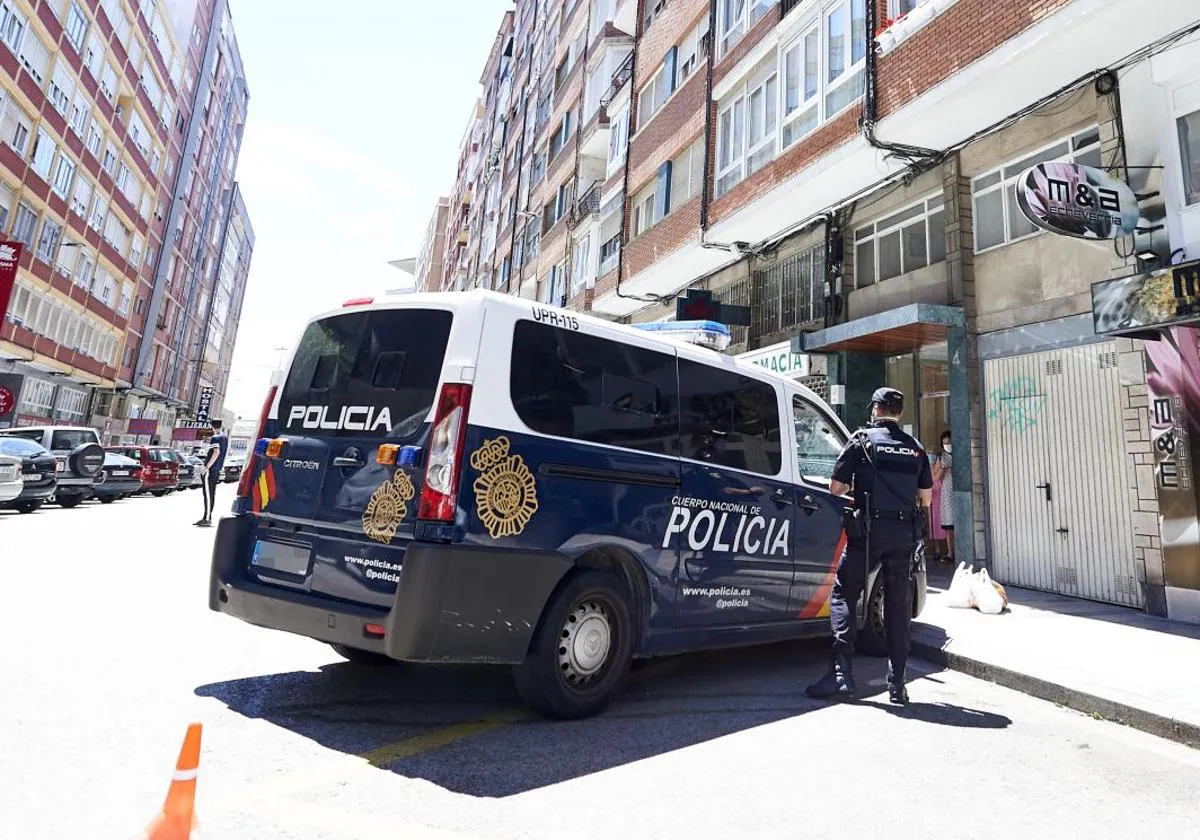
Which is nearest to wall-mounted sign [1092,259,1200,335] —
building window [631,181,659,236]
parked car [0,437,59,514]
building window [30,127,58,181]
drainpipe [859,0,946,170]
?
drainpipe [859,0,946,170]

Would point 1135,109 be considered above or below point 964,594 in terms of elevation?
above

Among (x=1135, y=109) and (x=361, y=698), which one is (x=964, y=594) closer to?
(x=1135, y=109)

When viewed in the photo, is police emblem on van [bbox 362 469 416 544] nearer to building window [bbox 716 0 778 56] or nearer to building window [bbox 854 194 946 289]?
building window [bbox 854 194 946 289]

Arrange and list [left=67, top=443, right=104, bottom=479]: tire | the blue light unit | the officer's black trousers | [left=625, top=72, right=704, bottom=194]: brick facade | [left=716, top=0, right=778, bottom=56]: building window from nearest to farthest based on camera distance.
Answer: the officer's black trousers
the blue light unit
[left=716, top=0, right=778, bottom=56]: building window
[left=625, top=72, right=704, bottom=194]: brick facade
[left=67, top=443, right=104, bottom=479]: tire

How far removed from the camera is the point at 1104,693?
444cm

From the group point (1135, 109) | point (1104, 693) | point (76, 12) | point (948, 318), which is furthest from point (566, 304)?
point (76, 12)

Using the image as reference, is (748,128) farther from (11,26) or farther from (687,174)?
(11,26)

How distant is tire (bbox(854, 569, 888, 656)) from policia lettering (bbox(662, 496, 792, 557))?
1294 mm

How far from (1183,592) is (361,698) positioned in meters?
7.79

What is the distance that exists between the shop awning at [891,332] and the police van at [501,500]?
19.9 feet

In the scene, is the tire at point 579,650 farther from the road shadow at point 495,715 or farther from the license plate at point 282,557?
the license plate at point 282,557

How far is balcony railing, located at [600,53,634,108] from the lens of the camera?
19814 mm

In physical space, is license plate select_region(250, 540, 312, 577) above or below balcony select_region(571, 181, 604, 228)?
below

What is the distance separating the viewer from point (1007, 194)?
31.2 feet
